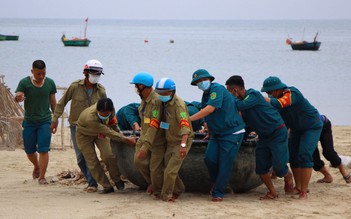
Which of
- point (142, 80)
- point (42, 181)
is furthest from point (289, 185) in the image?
point (42, 181)

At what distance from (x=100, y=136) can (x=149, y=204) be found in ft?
3.74

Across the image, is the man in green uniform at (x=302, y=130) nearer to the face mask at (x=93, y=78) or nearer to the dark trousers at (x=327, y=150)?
the dark trousers at (x=327, y=150)

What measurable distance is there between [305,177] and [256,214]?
117cm

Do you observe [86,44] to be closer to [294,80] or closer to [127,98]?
[294,80]

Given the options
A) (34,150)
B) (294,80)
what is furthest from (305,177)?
(294,80)

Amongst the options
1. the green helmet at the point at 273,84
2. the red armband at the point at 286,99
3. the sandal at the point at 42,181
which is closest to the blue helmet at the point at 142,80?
the green helmet at the point at 273,84

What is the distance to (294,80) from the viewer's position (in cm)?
3772

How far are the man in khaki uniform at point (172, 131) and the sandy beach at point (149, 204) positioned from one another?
31 cm

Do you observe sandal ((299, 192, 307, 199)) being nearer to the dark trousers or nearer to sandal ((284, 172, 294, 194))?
sandal ((284, 172, 294, 194))

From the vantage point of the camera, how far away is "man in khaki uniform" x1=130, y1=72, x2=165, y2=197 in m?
8.95

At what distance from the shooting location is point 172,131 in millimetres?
8953

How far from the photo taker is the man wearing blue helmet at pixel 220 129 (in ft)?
29.6

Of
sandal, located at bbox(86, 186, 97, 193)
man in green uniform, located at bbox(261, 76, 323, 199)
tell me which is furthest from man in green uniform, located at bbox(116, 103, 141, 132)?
man in green uniform, located at bbox(261, 76, 323, 199)

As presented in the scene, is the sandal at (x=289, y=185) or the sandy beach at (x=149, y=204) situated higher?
the sandal at (x=289, y=185)
